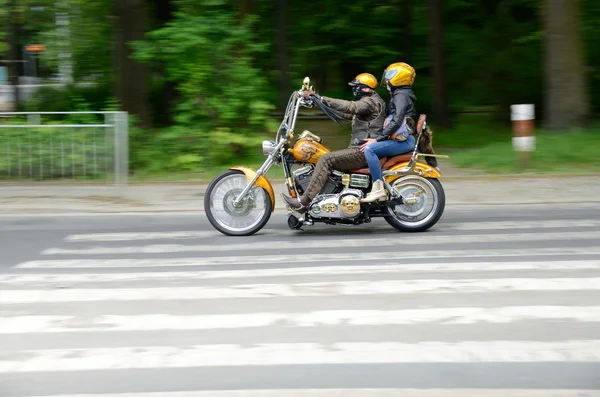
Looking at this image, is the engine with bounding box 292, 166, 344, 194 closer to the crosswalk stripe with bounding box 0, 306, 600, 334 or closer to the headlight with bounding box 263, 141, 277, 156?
the headlight with bounding box 263, 141, 277, 156

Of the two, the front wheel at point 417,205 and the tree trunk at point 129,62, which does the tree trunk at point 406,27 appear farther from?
the front wheel at point 417,205

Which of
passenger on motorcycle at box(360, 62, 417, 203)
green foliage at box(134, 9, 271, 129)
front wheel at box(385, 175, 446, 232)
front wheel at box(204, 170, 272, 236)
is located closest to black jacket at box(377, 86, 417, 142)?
passenger on motorcycle at box(360, 62, 417, 203)

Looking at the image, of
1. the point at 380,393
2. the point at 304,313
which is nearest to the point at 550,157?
the point at 304,313

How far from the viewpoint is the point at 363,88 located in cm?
945

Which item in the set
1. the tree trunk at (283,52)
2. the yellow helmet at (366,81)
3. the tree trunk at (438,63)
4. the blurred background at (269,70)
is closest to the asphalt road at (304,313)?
the yellow helmet at (366,81)

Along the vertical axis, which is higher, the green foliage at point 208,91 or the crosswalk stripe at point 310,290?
the green foliage at point 208,91

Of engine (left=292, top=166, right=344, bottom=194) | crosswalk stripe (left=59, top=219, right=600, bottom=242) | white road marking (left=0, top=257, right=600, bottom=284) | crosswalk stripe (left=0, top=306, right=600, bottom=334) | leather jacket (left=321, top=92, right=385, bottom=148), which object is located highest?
leather jacket (left=321, top=92, right=385, bottom=148)

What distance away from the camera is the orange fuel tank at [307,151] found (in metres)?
9.53

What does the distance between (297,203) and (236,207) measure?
0.70m

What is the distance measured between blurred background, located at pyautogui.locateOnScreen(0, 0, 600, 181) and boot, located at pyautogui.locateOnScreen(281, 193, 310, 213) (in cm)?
516

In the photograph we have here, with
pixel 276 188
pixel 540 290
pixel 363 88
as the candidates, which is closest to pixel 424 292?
pixel 540 290

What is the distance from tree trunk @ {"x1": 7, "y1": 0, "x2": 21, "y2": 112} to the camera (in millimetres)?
18959

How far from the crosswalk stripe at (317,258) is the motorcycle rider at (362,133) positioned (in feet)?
3.78

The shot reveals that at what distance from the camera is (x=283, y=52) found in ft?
73.6
